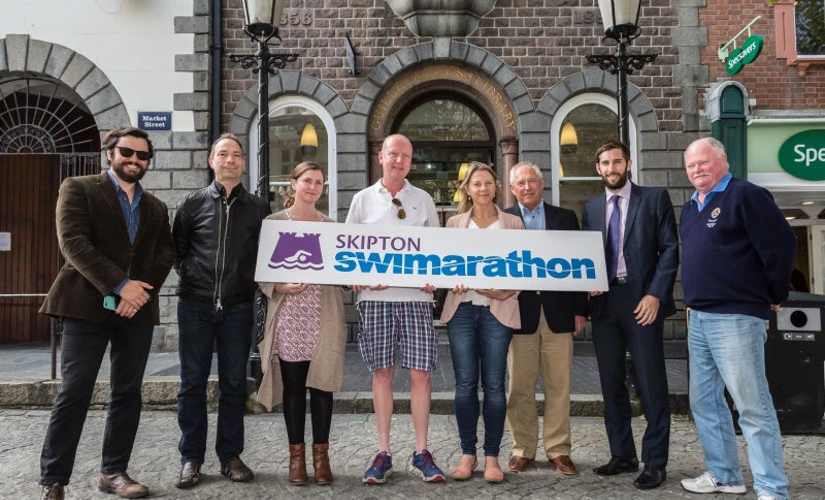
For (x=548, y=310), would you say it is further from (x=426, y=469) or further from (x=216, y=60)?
(x=216, y=60)

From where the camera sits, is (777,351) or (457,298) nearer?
(457,298)

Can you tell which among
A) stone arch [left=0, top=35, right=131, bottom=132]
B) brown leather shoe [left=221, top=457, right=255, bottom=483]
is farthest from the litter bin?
stone arch [left=0, top=35, right=131, bottom=132]

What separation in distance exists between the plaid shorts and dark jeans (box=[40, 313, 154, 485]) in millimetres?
1462

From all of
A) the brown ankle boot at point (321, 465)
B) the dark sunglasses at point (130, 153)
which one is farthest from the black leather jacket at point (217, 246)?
the brown ankle boot at point (321, 465)

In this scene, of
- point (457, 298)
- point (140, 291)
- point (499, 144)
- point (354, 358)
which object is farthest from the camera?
point (499, 144)

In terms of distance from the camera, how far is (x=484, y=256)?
4.15 metres

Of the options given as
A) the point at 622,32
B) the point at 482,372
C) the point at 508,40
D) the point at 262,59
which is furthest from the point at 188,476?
the point at 508,40

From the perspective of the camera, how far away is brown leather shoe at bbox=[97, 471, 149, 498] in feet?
11.8

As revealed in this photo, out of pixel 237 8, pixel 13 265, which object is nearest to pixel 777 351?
pixel 237 8

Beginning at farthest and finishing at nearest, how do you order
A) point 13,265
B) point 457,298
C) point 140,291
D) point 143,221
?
point 13,265 < point 457,298 < point 143,221 < point 140,291

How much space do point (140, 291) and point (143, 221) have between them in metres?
0.51

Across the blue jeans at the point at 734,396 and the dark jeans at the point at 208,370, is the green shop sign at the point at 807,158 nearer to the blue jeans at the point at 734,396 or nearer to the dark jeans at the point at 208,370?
the blue jeans at the point at 734,396

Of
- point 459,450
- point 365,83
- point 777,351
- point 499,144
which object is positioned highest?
point 365,83

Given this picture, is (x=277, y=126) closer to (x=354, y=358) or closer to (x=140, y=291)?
(x=354, y=358)
